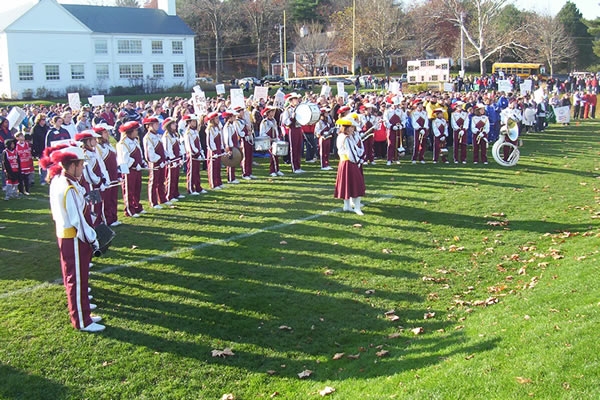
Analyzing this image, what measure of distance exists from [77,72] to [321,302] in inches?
2365

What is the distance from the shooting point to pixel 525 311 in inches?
318

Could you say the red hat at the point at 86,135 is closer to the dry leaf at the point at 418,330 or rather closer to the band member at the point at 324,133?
the dry leaf at the point at 418,330

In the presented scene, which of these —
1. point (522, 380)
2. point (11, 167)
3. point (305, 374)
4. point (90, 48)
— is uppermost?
point (90, 48)

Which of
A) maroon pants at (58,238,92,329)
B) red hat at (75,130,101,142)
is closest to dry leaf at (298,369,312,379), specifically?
maroon pants at (58,238,92,329)

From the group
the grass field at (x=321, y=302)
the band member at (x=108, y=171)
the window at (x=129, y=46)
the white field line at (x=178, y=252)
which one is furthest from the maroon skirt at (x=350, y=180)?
the window at (x=129, y=46)

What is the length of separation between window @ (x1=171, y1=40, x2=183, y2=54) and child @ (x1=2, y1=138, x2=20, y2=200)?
184 ft

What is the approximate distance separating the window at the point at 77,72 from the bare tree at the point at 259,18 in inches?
1060

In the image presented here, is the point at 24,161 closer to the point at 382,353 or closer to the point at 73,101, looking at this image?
the point at 73,101

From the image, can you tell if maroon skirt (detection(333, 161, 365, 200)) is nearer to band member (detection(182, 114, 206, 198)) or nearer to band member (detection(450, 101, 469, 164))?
band member (detection(182, 114, 206, 198))

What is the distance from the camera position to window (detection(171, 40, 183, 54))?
70400mm

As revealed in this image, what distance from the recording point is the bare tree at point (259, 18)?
276ft

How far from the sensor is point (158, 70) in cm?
6938

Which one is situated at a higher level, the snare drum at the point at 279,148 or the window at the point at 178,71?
the window at the point at 178,71

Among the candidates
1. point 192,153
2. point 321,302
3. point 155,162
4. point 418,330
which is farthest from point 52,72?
point 418,330
